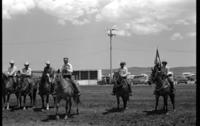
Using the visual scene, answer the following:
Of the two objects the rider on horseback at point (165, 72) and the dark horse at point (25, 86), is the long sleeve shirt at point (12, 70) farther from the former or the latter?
the rider on horseback at point (165, 72)

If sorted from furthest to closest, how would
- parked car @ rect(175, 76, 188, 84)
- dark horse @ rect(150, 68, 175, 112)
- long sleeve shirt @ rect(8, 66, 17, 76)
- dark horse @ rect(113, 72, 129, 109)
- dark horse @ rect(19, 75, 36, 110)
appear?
parked car @ rect(175, 76, 188, 84) → dark horse @ rect(19, 75, 36, 110) → long sleeve shirt @ rect(8, 66, 17, 76) → dark horse @ rect(113, 72, 129, 109) → dark horse @ rect(150, 68, 175, 112)

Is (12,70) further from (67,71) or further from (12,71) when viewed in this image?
(67,71)

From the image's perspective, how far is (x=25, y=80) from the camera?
860 inches

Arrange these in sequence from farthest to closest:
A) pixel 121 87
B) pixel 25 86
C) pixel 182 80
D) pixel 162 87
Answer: pixel 182 80, pixel 25 86, pixel 121 87, pixel 162 87

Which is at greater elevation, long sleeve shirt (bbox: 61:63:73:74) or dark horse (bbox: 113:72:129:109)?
long sleeve shirt (bbox: 61:63:73:74)

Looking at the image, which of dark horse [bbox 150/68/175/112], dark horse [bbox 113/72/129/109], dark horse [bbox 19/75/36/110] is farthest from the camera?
dark horse [bbox 19/75/36/110]

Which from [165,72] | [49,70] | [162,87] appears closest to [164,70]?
[165,72]

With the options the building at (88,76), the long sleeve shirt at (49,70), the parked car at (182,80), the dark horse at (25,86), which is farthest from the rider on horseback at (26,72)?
the building at (88,76)

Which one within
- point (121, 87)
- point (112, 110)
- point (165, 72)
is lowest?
point (112, 110)

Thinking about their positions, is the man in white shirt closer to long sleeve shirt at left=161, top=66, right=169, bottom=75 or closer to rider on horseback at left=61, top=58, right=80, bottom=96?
rider on horseback at left=61, top=58, right=80, bottom=96

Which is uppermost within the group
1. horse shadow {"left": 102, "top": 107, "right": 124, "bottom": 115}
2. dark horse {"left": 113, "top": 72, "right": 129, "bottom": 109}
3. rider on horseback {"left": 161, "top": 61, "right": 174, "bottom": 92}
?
rider on horseback {"left": 161, "top": 61, "right": 174, "bottom": 92}

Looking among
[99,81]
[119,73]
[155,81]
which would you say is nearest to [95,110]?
[119,73]

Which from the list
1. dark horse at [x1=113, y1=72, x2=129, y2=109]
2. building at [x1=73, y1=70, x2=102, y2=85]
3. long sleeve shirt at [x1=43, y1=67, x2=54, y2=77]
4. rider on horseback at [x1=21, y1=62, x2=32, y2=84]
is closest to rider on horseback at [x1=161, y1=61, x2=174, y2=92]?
dark horse at [x1=113, y1=72, x2=129, y2=109]

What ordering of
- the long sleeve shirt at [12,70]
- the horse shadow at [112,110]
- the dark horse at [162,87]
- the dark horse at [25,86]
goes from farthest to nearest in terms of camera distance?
the dark horse at [25,86]
the long sleeve shirt at [12,70]
the horse shadow at [112,110]
the dark horse at [162,87]
